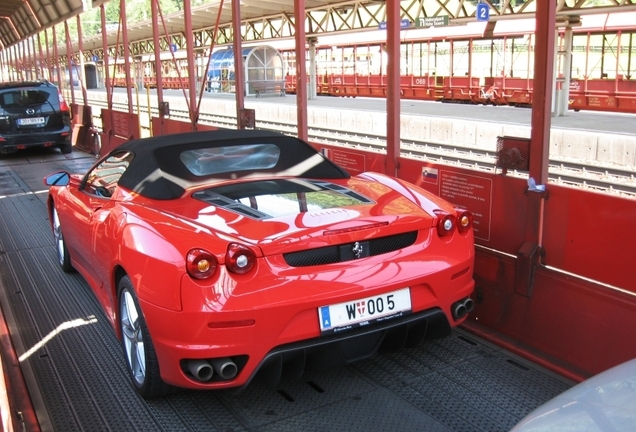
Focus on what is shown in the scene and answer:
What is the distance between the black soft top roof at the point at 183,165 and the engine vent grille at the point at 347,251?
1.02 m

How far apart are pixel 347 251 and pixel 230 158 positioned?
1466mm

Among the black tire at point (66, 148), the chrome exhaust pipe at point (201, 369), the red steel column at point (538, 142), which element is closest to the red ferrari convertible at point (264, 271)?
the chrome exhaust pipe at point (201, 369)

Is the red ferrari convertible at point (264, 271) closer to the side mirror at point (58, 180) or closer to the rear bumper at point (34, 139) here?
the side mirror at point (58, 180)

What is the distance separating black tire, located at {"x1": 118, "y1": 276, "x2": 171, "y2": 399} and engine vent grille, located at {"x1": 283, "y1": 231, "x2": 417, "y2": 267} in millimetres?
864

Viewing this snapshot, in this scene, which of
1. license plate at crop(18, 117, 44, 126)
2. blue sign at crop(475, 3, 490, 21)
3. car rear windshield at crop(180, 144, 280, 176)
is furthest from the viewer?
blue sign at crop(475, 3, 490, 21)

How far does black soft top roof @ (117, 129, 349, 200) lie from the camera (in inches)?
152

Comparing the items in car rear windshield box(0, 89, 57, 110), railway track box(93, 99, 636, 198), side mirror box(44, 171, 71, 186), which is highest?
car rear windshield box(0, 89, 57, 110)

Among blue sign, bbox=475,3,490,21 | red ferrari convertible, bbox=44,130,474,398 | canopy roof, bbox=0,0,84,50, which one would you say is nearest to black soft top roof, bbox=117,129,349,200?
red ferrari convertible, bbox=44,130,474,398

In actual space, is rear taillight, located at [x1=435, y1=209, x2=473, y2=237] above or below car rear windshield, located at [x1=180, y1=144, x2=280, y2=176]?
below

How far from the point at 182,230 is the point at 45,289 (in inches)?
112

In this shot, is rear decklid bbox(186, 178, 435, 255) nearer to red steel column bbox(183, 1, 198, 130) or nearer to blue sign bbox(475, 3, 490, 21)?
red steel column bbox(183, 1, 198, 130)

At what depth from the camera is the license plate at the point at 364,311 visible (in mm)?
3049

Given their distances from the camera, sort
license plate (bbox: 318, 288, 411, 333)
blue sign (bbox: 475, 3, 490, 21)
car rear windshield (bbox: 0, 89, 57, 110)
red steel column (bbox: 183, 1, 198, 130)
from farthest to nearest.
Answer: blue sign (bbox: 475, 3, 490, 21), car rear windshield (bbox: 0, 89, 57, 110), red steel column (bbox: 183, 1, 198, 130), license plate (bbox: 318, 288, 411, 333)

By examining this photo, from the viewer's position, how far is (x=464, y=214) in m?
3.57
